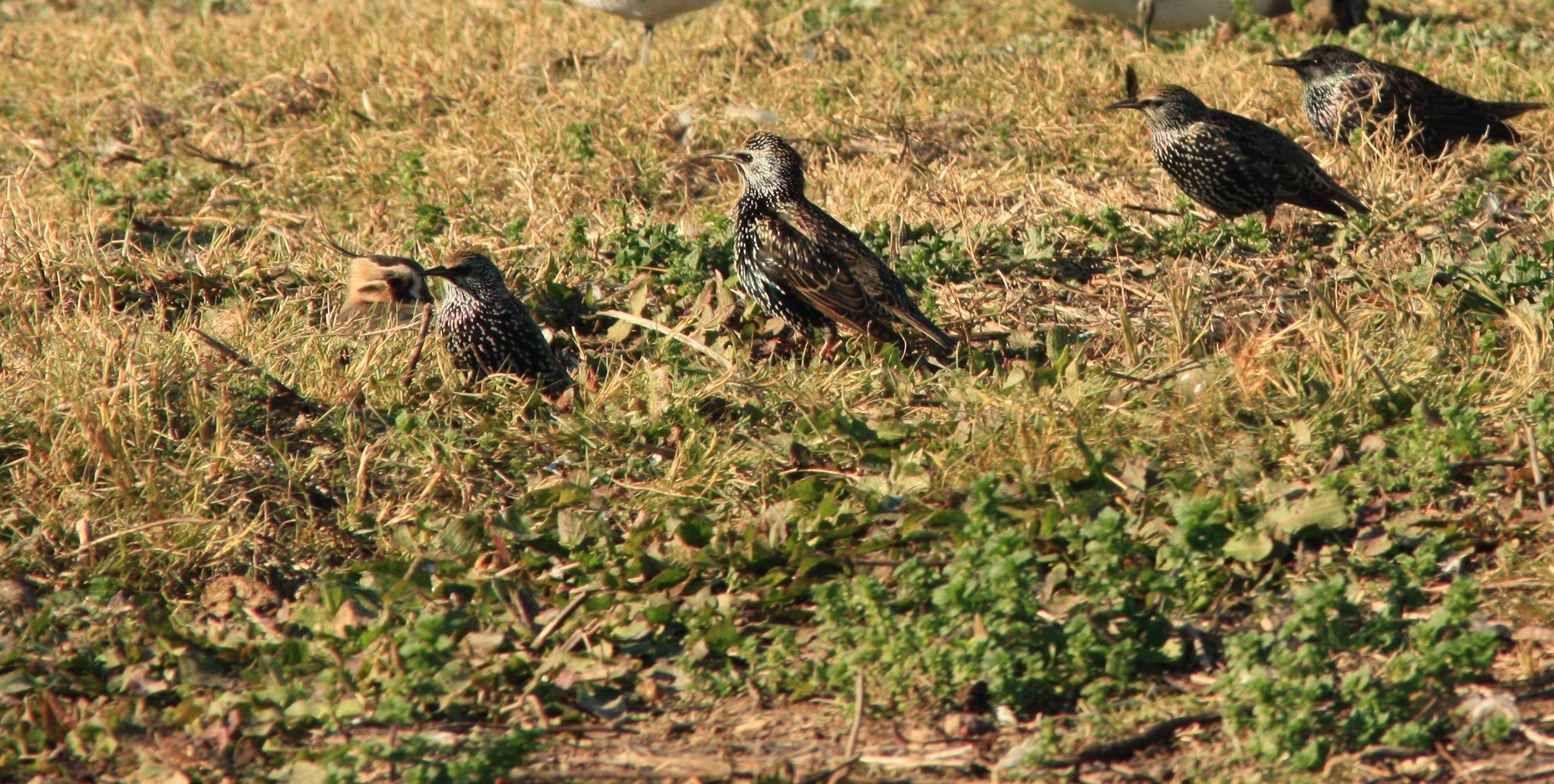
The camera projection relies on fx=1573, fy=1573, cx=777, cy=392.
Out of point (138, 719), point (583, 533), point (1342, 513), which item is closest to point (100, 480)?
point (138, 719)

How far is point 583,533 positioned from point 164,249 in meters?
3.47

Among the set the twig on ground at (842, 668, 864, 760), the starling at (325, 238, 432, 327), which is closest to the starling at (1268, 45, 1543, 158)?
the starling at (325, 238, 432, 327)

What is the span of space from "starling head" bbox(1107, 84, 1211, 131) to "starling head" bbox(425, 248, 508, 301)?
305 centimetres

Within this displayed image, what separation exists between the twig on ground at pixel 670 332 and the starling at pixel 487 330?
401 mm

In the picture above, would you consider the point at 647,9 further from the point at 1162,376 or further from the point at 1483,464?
the point at 1483,464

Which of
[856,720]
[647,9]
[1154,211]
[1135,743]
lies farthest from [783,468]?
[647,9]

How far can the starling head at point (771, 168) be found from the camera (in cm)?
688

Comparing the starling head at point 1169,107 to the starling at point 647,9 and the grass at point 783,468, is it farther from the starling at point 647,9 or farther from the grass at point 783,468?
the starling at point 647,9

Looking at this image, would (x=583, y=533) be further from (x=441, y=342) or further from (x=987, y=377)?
(x=987, y=377)

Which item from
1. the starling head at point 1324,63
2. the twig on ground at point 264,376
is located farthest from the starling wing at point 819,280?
the starling head at point 1324,63

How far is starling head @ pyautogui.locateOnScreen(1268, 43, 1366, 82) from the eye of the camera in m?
8.01

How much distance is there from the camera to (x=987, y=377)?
605 cm

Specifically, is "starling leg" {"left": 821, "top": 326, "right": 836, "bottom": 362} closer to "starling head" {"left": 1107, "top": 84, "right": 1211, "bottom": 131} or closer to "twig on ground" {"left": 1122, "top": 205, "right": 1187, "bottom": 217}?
"twig on ground" {"left": 1122, "top": 205, "right": 1187, "bottom": 217}

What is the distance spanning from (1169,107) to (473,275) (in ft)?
11.2
